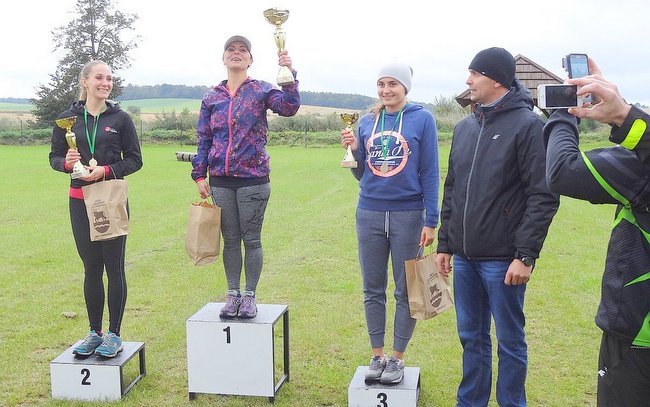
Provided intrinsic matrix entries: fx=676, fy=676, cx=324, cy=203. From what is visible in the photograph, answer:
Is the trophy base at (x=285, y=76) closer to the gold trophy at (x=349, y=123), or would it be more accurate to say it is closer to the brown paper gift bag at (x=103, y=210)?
the gold trophy at (x=349, y=123)

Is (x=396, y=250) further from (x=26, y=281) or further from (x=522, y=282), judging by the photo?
(x=26, y=281)

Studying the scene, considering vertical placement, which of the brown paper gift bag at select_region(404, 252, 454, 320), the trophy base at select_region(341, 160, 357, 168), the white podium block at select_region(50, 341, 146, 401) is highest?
the trophy base at select_region(341, 160, 357, 168)

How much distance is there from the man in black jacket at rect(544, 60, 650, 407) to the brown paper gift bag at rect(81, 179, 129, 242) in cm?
271

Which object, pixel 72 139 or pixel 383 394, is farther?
pixel 72 139

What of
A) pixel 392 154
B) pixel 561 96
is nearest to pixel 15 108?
pixel 392 154

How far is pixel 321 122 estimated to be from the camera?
141 ft

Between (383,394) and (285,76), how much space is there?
1944mm

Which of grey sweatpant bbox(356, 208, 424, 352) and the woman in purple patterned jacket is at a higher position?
the woman in purple patterned jacket

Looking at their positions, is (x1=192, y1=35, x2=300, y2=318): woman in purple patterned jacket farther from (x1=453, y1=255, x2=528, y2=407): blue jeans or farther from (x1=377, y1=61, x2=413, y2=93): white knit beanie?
(x1=453, y1=255, x2=528, y2=407): blue jeans

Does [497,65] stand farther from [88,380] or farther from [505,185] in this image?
[88,380]

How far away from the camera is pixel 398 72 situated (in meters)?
3.87

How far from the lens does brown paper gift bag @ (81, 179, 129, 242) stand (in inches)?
→ 161

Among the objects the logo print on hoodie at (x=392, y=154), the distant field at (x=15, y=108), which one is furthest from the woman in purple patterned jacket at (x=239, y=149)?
the distant field at (x=15, y=108)

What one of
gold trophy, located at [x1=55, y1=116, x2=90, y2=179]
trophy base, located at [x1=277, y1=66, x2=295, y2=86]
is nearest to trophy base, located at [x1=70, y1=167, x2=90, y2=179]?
gold trophy, located at [x1=55, y1=116, x2=90, y2=179]
